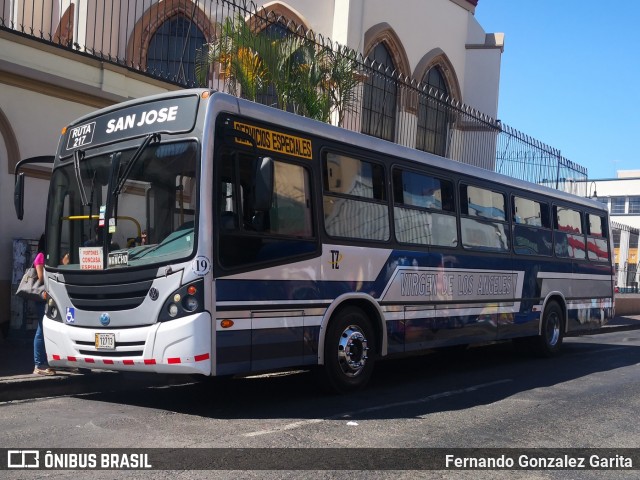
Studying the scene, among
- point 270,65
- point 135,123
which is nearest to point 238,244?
point 135,123

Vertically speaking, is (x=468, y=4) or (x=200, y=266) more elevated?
(x=468, y=4)

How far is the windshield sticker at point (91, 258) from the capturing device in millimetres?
7844

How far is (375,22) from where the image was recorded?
2389 cm

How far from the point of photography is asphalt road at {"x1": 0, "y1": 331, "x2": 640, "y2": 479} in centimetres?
652

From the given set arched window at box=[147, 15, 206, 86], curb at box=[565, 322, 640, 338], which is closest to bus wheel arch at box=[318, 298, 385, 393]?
curb at box=[565, 322, 640, 338]

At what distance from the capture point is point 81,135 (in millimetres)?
8562

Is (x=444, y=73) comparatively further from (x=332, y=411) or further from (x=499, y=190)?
(x=332, y=411)

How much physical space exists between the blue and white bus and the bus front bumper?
0.01 m

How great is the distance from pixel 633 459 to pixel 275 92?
1036 cm

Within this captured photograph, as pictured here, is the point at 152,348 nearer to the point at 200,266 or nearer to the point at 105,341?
the point at 105,341

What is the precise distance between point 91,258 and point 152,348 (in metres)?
1.26

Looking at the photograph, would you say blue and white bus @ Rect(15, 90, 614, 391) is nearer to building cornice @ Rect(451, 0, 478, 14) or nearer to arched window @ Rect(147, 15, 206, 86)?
arched window @ Rect(147, 15, 206, 86)

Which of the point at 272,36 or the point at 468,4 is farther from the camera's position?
the point at 468,4

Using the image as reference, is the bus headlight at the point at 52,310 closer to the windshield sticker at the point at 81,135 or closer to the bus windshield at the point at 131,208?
the bus windshield at the point at 131,208
